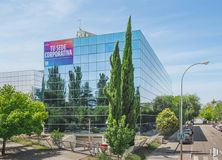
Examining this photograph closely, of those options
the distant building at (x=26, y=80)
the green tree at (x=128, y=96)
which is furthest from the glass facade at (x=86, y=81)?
the distant building at (x=26, y=80)

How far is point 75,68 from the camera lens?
6191cm

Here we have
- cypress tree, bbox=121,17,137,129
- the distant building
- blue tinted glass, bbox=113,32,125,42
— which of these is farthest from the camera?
the distant building

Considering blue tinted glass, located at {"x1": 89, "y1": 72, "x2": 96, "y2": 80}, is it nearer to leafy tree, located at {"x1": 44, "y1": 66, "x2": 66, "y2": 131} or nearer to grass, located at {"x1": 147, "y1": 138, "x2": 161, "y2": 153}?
leafy tree, located at {"x1": 44, "y1": 66, "x2": 66, "y2": 131}

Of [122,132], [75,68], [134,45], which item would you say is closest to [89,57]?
[75,68]

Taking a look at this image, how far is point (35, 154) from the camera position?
37469 millimetres

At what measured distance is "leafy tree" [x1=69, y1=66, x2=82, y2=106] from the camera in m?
61.3

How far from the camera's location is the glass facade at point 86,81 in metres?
58.5

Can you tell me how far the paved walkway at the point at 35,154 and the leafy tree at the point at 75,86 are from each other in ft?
66.1

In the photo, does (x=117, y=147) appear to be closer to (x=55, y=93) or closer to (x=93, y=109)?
(x=93, y=109)

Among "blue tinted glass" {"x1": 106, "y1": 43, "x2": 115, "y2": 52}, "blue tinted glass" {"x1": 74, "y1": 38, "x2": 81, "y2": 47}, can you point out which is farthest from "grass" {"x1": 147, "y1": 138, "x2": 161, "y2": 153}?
"blue tinted glass" {"x1": 74, "y1": 38, "x2": 81, "y2": 47}

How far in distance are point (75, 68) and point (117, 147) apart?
111 ft

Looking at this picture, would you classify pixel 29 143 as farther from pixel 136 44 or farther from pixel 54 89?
pixel 136 44

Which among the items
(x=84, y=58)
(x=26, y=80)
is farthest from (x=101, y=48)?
(x=26, y=80)

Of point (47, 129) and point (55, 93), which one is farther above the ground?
point (55, 93)
